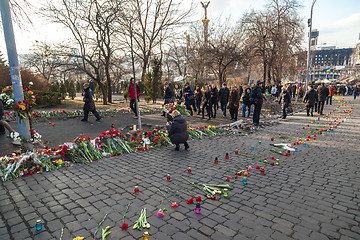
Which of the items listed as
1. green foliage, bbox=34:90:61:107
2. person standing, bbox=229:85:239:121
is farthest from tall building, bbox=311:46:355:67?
green foliage, bbox=34:90:61:107

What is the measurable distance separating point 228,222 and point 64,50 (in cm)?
2065

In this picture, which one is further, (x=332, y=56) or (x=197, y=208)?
(x=332, y=56)

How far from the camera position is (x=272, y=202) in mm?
3697

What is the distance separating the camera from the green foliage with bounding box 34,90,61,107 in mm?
16614

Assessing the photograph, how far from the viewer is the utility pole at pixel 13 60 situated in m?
5.29

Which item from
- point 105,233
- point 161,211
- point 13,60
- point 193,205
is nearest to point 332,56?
point 193,205

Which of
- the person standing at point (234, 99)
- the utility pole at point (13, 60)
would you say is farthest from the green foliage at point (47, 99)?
the person standing at point (234, 99)

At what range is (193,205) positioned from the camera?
3.60 meters

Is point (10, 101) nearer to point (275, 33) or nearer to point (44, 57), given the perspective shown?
point (44, 57)

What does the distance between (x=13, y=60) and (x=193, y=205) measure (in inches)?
221

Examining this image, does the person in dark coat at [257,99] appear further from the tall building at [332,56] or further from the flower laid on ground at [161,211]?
the tall building at [332,56]

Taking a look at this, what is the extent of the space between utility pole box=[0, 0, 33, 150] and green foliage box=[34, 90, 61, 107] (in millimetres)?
12514

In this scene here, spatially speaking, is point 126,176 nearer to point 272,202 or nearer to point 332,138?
point 272,202

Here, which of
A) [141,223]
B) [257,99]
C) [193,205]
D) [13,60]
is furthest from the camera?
[257,99]
